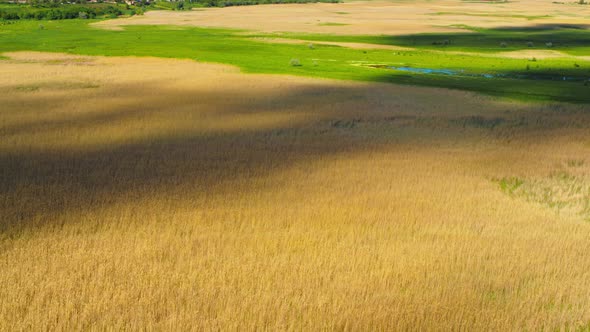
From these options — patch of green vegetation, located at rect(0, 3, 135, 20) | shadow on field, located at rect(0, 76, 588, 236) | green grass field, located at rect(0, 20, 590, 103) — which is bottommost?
patch of green vegetation, located at rect(0, 3, 135, 20)

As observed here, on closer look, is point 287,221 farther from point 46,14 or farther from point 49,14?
point 46,14

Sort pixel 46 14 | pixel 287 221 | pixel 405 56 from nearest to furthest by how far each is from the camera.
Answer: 1. pixel 287 221
2. pixel 405 56
3. pixel 46 14

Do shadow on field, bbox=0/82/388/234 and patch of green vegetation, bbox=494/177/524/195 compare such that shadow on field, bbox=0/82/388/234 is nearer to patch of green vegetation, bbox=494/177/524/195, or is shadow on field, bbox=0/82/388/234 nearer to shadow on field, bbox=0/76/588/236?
shadow on field, bbox=0/76/588/236

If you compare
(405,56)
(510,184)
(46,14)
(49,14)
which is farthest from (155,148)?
(46,14)

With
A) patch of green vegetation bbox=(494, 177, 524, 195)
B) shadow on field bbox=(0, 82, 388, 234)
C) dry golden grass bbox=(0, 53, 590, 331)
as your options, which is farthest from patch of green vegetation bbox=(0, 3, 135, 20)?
patch of green vegetation bbox=(494, 177, 524, 195)

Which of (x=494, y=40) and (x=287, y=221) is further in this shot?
(x=494, y=40)

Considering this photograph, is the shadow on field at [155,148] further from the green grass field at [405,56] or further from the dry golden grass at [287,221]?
the green grass field at [405,56]

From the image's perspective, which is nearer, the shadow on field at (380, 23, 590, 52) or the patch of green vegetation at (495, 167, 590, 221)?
the patch of green vegetation at (495, 167, 590, 221)
